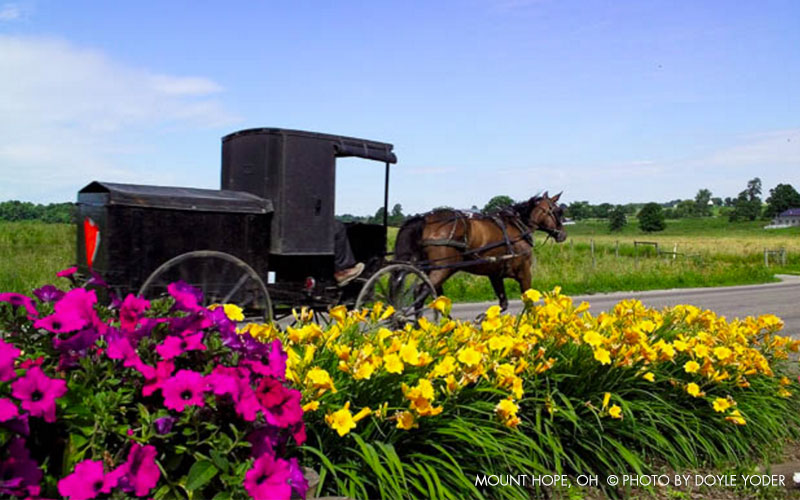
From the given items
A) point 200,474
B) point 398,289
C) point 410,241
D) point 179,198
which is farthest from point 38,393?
point 410,241

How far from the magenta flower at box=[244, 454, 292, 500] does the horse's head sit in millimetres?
9371

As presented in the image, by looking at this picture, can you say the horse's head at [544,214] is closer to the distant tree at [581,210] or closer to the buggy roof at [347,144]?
the buggy roof at [347,144]

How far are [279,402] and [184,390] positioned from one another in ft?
1.10

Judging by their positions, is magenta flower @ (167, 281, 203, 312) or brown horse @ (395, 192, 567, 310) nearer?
magenta flower @ (167, 281, 203, 312)

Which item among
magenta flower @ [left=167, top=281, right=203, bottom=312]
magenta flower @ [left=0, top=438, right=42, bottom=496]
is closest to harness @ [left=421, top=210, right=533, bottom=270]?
magenta flower @ [left=167, top=281, right=203, bottom=312]

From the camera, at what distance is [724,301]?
1697 centimetres

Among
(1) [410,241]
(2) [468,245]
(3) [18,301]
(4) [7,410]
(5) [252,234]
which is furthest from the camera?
(2) [468,245]

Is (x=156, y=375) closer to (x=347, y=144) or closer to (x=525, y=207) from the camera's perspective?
(x=347, y=144)

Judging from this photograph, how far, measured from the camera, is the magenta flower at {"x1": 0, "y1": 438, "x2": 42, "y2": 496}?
1.83 meters

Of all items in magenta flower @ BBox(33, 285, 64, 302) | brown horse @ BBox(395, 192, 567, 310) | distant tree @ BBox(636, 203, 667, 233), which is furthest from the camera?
distant tree @ BBox(636, 203, 667, 233)

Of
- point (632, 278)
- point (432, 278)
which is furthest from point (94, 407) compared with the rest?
point (632, 278)

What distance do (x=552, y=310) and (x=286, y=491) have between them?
7.80ft

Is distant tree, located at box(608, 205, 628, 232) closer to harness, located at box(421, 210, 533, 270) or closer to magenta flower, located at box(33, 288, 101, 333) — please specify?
harness, located at box(421, 210, 533, 270)

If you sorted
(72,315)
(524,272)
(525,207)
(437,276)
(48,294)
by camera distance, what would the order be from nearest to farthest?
1. (72,315)
2. (48,294)
3. (437,276)
4. (524,272)
5. (525,207)
